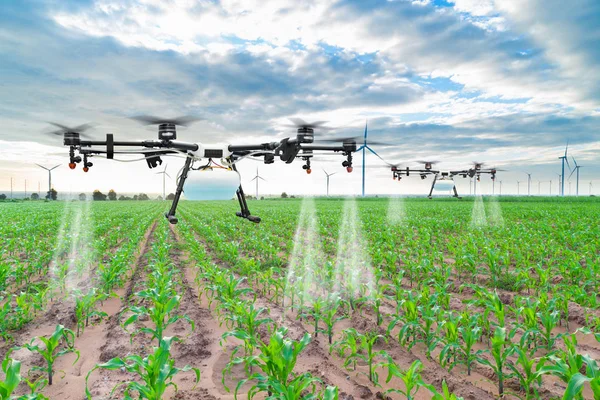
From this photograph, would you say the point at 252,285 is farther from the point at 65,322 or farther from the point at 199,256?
the point at 65,322

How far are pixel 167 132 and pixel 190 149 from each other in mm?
383

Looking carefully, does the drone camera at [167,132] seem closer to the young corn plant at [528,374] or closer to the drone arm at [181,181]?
the drone arm at [181,181]

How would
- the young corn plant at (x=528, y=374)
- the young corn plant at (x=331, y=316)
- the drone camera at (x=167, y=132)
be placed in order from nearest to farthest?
the young corn plant at (x=528, y=374)
the drone camera at (x=167, y=132)
the young corn plant at (x=331, y=316)

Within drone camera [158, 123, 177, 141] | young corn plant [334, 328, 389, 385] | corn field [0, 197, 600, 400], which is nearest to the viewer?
corn field [0, 197, 600, 400]

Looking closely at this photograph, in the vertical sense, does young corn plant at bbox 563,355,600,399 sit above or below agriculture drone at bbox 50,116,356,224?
below

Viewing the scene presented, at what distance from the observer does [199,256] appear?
11.2m

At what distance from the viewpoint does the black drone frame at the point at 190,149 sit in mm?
5352

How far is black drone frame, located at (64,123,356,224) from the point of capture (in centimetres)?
535

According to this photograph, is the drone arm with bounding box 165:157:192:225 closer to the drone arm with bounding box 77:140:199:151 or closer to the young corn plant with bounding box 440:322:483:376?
the drone arm with bounding box 77:140:199:151

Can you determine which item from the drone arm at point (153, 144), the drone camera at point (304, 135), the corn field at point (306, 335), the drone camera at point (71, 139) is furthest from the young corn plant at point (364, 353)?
the drone camera at point (71, 139)

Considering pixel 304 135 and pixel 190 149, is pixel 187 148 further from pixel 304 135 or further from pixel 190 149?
pixel 304 135

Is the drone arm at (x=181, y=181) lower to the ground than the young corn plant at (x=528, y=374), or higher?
higher

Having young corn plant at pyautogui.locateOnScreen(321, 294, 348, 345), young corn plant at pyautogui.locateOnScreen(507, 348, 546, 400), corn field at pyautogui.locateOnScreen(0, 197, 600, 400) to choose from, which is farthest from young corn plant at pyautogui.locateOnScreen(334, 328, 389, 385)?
young corn plant at pyautogui.locateOnScreen(507, 348, 546, 400)

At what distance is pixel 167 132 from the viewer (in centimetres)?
537
